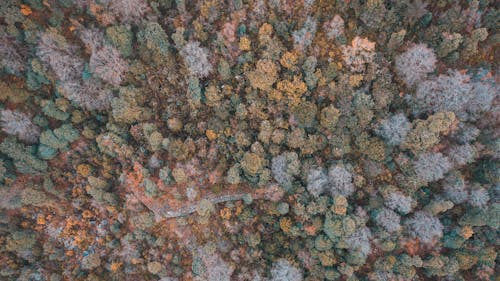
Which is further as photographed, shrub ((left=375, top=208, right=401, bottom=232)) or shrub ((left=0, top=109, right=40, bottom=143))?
shrub ((left=0, top=109, right=40, bottom=143))

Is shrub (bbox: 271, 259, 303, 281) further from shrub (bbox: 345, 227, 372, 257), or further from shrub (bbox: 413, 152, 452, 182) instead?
shrub (bbox: 413, 152, 452, 182)

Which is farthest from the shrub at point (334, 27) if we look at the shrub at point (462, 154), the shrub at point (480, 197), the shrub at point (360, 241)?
the shrub at point (480, 197)

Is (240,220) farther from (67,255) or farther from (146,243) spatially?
(67,255)

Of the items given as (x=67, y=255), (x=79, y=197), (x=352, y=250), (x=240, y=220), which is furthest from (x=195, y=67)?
(x=67, y=255)

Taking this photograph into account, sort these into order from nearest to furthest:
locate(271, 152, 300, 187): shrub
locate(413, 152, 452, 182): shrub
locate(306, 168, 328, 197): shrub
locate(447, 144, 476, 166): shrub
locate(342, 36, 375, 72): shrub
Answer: locate(447, 144, 476, 166): shrub, locate(342, 36, 375, 72): shrub, locate(413, 152, 452, 182): shrub, locate(306, 168, 328, 197): shrub, locate(271, 152, 300, 187): shrub

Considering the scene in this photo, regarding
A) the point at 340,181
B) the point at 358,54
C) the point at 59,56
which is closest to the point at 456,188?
the point at 340,181

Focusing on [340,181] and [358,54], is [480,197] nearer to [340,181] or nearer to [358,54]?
[340,181]

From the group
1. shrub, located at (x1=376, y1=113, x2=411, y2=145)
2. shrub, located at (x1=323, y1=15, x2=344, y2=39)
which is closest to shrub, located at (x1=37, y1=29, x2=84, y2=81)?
shrub, located at (x1=323, y1=15, x2=344, y2=39)

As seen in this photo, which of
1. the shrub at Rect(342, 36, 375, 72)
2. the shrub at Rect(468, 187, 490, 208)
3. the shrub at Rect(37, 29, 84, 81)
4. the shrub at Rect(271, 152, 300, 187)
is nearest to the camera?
the shrub at Rect(342, 36, 375, 72)
